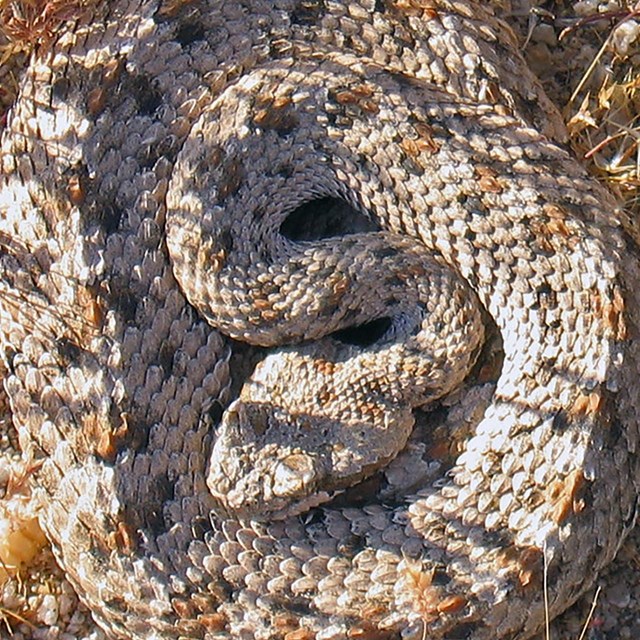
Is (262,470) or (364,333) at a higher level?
(364,333)

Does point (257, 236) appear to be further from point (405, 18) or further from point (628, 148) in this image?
point (628, 148)

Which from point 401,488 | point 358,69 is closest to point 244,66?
point 358,69

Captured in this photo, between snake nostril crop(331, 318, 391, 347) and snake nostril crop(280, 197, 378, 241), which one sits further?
snake nostril crop(280, 197, 378, 241)

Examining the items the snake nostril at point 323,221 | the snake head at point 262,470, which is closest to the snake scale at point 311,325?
the snake head at point 262,470

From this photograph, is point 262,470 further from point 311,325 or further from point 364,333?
point 364,333

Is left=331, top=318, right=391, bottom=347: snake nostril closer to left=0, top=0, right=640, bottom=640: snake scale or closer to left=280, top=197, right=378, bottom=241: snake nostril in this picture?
left=0, top=0, right=640, bottom=640: snake scale

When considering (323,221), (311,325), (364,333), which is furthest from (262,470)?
(323,221)

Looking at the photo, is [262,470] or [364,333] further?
[364,333]

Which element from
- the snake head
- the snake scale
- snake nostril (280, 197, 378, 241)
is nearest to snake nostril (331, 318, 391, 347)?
the snake scale
